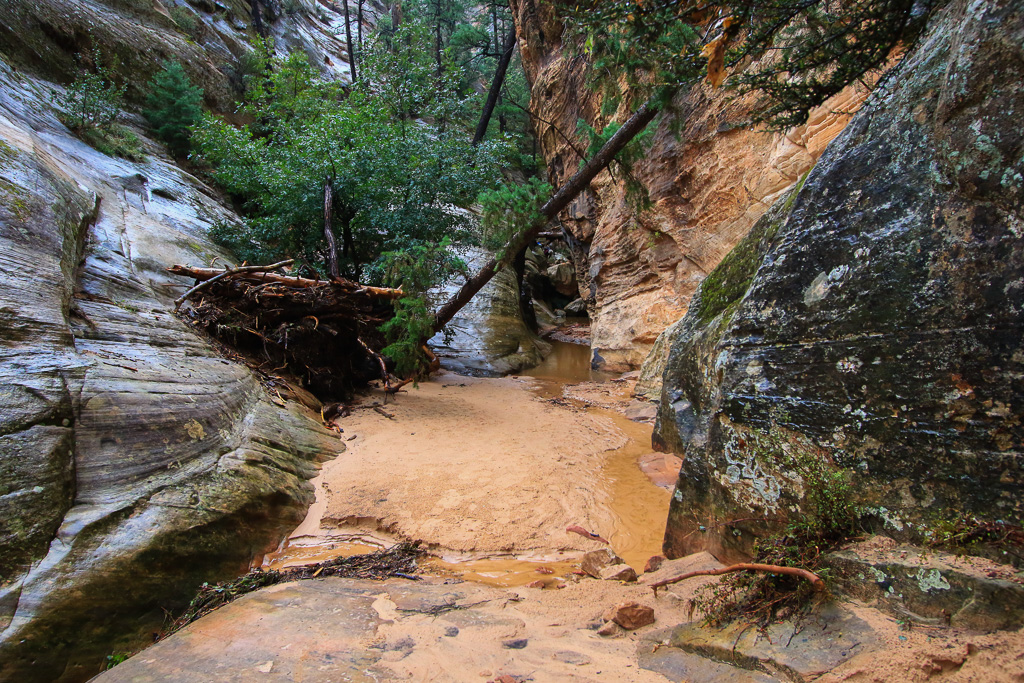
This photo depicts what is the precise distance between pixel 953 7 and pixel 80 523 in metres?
5.32

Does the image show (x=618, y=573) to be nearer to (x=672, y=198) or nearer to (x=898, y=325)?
(x=898, y=325)

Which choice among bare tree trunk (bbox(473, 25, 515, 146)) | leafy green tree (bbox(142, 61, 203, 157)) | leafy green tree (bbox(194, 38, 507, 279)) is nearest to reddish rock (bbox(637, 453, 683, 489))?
leafy green tree (bbox(194, 38, 507, 279))

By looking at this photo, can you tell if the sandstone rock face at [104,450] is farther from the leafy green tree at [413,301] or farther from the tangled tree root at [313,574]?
the leafy green tree at [413,301]

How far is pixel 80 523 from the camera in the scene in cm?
254

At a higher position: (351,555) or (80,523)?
(80,523)

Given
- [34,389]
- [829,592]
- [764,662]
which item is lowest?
[764,662]

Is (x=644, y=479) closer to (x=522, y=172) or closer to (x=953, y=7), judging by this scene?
(x=953, y=7)

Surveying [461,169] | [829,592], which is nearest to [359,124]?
[461,169]

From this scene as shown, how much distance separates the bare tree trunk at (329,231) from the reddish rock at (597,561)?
24.2 feet

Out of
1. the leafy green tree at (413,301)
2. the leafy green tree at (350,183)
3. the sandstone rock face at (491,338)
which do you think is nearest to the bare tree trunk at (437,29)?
the leafy green tree at (350,183)

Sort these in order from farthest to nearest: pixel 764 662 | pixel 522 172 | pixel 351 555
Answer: pixel 522 172 → pixel 351 555 → pixel 764 662

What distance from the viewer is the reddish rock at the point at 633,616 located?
2.15 metres

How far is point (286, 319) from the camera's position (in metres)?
6.77

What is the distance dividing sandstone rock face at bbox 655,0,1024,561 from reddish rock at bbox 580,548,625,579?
1.37 ft
